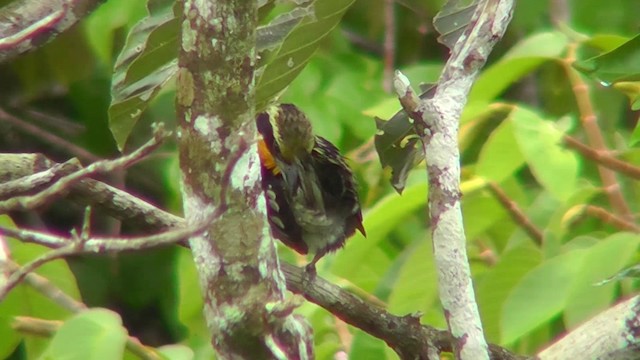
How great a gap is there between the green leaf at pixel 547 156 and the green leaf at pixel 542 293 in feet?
0.34

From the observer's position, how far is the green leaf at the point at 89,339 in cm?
145

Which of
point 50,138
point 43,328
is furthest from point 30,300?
point 50,138

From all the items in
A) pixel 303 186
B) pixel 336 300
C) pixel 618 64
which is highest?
pixel 618 64

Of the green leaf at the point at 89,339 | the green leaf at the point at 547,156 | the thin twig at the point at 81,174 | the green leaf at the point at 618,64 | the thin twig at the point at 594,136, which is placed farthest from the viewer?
the thin twig at the point at 594,136

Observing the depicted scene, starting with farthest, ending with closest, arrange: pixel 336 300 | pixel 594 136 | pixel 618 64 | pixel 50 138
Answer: pixel 50 138, pixel 594 136, pixel 336 300, pixel 618 64

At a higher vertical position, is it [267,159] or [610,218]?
[610,218]

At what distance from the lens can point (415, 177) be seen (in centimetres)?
175

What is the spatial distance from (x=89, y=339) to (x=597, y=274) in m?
0.63

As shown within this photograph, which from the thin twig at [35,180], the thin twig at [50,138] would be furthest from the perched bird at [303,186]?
the thin twig at [50,138]

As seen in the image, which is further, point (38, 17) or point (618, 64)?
point (38, 17)

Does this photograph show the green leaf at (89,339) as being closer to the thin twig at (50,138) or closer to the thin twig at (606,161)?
the thin twig at (606,161)

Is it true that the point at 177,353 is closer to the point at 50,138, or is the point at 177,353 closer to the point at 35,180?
the point at 35,180

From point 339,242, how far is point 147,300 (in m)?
1.42

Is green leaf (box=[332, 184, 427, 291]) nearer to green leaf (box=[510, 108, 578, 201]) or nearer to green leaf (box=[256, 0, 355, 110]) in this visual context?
green leaf (box=[510, 108, 578, 201])
